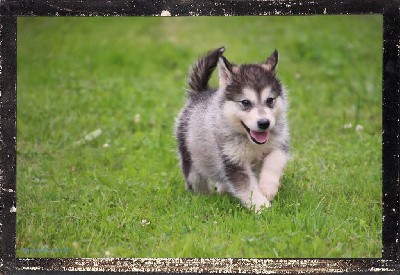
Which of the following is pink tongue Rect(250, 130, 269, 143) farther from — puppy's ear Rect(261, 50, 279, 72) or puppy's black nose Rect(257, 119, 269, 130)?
puppy's ear Rect(261, 50, 279, 72)

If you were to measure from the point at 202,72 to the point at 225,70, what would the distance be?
28.7 inches

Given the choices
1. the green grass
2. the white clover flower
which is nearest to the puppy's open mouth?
the green grass

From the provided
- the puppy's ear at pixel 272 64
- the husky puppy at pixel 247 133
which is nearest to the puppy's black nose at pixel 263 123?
the husky puppy at pixel 247 133

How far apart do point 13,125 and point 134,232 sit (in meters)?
1.18

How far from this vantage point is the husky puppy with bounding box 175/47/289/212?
5.25 m

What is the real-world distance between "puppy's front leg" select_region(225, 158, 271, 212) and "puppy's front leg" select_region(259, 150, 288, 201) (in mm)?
59

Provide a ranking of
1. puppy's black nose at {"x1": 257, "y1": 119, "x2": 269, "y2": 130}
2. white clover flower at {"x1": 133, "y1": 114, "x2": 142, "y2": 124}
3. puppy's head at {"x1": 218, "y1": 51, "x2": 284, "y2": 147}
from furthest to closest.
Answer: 1. white clover flower at {"x1": 133, "y1": 114, "x2": 142, "y2": 124}
2. puppy's head at {"x1": 218, "y1": 51, "x2": 284, "y2": 147}
3. puppy's black nose at {"x1": 257, "y1": 119, "x2": 269, "y2": 130}

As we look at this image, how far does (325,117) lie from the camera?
767 cm

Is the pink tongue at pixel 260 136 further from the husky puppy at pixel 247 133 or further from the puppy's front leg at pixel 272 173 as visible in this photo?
the puppy's front leg at pixel 272 173

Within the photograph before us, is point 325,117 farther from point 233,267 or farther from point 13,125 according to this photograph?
point 13,125

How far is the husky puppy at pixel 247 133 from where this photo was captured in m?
5.25

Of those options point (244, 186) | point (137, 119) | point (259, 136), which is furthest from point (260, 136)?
point (137, 119)

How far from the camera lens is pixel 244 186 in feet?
17.5

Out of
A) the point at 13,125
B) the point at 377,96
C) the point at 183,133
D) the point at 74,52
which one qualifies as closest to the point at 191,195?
the point at 183,133
